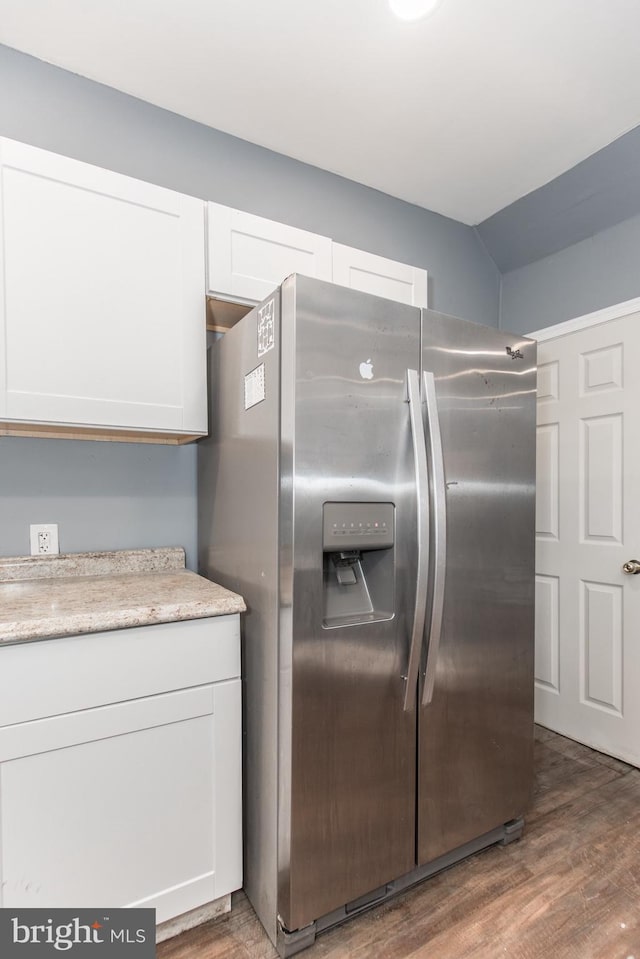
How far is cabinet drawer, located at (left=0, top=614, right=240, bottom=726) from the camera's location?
1162 millimetres

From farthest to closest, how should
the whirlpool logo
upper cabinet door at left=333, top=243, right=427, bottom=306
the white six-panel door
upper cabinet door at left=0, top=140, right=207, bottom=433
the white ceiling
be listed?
the white six-panel door < upper cabinet door at left=333, top=243, right=427, bottom=306 < the white ceiling < upper cabinet door at left=0, top=140, right=207, bottom=433 < the whirlpool logo

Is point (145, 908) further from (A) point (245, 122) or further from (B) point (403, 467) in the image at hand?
(A) point (245, 122)

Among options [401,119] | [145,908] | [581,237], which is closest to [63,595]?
[145,908]

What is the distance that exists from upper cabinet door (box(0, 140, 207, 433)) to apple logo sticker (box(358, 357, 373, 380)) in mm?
594

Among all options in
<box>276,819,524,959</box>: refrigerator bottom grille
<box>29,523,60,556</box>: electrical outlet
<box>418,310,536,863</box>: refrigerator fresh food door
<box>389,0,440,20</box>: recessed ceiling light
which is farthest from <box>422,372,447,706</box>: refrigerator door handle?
<box>29,523,60,556</box>: electrical outlet

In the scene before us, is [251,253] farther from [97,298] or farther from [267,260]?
[97,298]

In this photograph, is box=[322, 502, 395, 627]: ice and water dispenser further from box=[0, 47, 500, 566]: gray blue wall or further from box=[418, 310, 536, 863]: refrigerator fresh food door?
box=[0, 47, 500, 566]: gray blue wall

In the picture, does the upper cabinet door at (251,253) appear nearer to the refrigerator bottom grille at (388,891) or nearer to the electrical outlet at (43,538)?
the electrical outlet at (43,538)

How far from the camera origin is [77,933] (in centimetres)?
121

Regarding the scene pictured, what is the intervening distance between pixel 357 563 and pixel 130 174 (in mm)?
1618

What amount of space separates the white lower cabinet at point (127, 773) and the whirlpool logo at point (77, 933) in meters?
0.03

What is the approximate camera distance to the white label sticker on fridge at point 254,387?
56.1 inches

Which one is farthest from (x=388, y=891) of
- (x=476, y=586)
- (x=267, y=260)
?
(x=267, y=260)

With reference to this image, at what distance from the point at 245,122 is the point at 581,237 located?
1639mm
